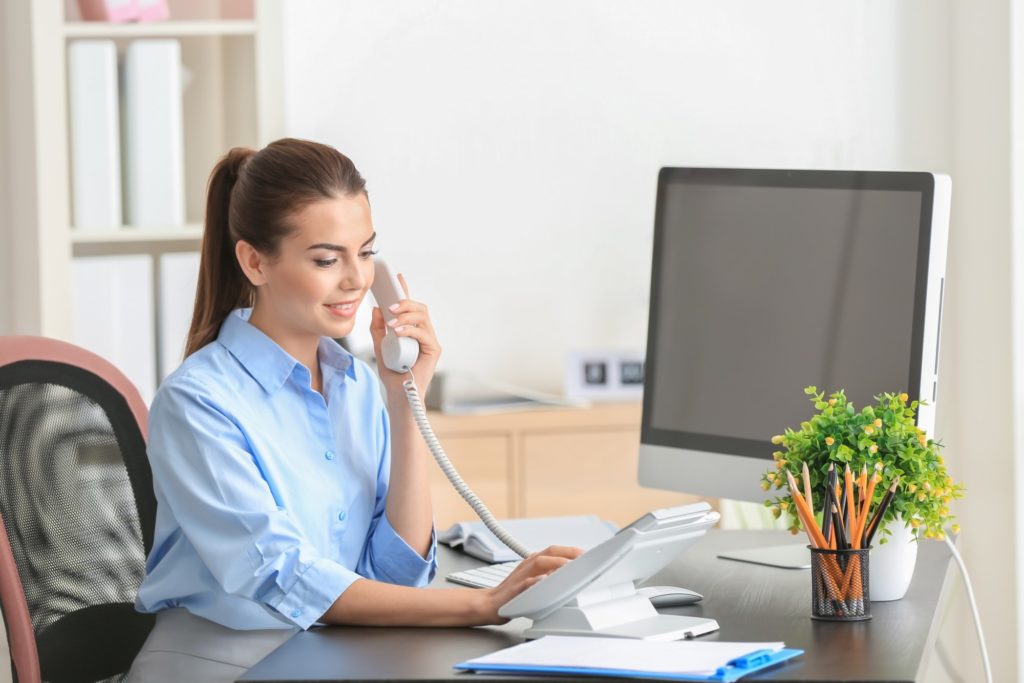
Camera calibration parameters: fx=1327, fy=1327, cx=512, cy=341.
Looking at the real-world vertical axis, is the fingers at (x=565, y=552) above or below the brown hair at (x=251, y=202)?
below

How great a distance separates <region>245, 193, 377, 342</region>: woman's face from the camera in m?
1.64

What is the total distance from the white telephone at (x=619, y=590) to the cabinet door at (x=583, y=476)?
5.45 ft

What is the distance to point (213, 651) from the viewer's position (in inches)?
58.7

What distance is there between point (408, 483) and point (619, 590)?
0.43 metres

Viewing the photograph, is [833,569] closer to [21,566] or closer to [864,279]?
[864,279]

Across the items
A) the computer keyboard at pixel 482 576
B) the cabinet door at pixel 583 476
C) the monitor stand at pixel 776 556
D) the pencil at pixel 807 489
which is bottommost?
the cabinet door at pixel 583 476

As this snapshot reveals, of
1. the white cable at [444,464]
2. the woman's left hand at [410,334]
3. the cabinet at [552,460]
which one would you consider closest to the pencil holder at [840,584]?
the white cable at [444,464]

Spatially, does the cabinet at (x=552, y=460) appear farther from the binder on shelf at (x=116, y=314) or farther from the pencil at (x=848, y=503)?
the pencil at (x=848, y=503)

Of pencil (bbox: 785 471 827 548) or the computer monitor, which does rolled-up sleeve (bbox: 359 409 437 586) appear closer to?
the computer monitor

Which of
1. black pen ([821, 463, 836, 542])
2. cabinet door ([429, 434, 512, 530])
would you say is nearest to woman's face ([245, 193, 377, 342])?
black pen ([821, 463, 836, 542])

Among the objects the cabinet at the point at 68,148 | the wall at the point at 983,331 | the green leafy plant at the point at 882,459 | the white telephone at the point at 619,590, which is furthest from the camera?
the wall at the point at 983,331

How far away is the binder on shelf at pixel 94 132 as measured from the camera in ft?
9.89

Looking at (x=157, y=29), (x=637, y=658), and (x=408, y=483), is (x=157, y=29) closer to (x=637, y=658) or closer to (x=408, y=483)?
(x=408, y=483)

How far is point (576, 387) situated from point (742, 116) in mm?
916
